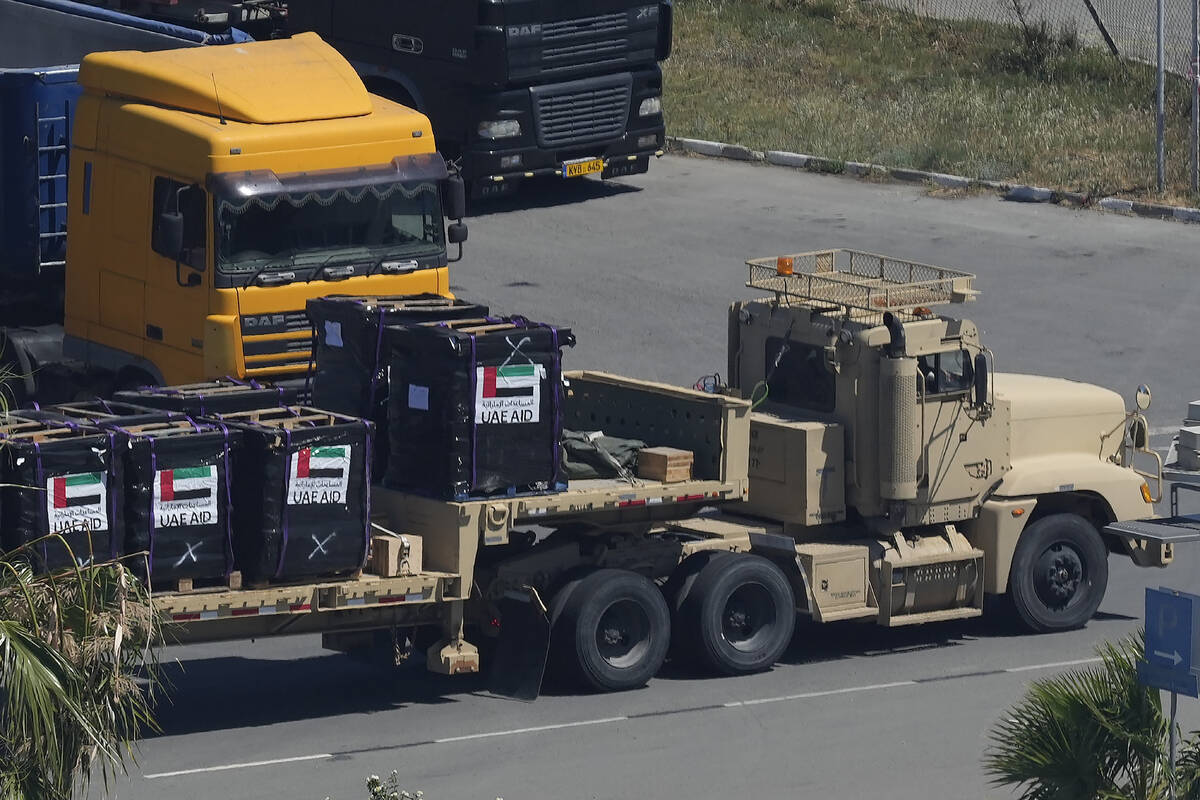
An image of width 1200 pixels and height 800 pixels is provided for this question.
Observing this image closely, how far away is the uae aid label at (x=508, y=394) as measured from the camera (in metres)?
15.0

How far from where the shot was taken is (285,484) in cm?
1420

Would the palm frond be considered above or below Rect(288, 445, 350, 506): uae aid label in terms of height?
below

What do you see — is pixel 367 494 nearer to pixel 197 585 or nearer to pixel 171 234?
pixel 197 585

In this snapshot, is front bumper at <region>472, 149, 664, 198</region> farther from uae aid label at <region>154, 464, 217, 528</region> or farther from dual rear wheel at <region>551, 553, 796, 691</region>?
uae aid label at <region>154, 464, 217, 528</region>

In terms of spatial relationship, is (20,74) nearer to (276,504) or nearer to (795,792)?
(276,504)

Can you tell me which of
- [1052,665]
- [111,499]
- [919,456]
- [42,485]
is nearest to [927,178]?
[919,456]

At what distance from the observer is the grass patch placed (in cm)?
3312

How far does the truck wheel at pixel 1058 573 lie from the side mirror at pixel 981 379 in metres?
1.26

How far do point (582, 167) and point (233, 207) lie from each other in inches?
467

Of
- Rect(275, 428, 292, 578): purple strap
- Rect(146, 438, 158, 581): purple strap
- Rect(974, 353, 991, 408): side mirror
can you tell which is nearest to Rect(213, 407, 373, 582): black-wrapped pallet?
Rect(275, 428, 292, 578): purple strap

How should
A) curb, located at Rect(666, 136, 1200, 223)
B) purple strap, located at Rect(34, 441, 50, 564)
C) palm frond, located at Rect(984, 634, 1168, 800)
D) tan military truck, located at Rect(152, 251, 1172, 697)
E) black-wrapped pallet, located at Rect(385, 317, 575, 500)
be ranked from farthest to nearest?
curb, located at Rect(666, 136, 1200, 223), tan military truck, located at Rect(152, 251, 1172, 697), black-wrapped pallet, located at Rect(385, 317, 575, 500), purple strap, located at Rect(34, 441, 50, 564), palm frond, located at Rect(984, 634, 1168, 800)

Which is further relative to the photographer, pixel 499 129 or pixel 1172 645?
pixel 499 129

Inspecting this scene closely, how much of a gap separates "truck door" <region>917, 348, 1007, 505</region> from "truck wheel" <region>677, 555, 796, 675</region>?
1.46 m

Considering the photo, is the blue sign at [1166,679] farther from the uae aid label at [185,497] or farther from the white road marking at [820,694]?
the uae aid label at [185,497]
